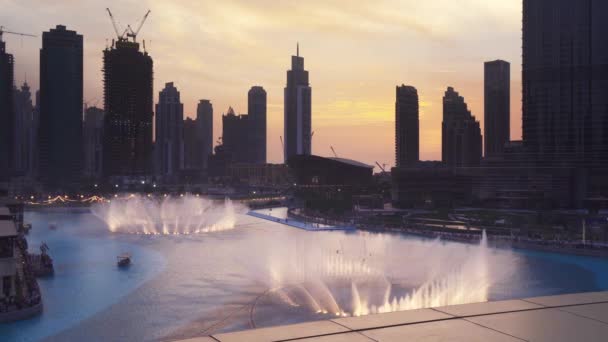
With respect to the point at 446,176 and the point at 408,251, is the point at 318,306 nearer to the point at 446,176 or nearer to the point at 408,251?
the point at 408,251

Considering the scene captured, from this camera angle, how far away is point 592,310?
5.57 m

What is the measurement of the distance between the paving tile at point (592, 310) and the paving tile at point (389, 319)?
1.30m

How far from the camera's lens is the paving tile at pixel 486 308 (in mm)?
5414

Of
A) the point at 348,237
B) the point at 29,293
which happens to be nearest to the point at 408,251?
A: the point at 348,237

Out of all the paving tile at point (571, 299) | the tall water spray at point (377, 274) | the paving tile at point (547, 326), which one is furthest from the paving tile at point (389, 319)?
the tall water spray at point (377, 274)

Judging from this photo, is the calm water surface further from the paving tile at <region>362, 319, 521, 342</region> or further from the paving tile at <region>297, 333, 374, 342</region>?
the paving tile at <region>297, 333, 374, 342</region>

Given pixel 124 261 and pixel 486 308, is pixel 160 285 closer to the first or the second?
pixel 124 261

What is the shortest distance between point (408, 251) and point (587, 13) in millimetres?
102168

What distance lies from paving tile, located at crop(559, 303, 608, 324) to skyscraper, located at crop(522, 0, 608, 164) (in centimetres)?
13537

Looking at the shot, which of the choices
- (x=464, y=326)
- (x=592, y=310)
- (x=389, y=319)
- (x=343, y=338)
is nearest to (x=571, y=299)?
(x=592, y=310)

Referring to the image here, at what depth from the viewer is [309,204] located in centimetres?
12044

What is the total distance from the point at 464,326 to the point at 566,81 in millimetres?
140890

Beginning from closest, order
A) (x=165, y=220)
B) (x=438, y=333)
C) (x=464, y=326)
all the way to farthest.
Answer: (x=438, y=333)
(x=464, y=326)
(x=165, y=220)

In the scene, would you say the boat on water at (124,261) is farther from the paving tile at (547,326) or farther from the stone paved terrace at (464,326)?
the paving tile at (547,326)
